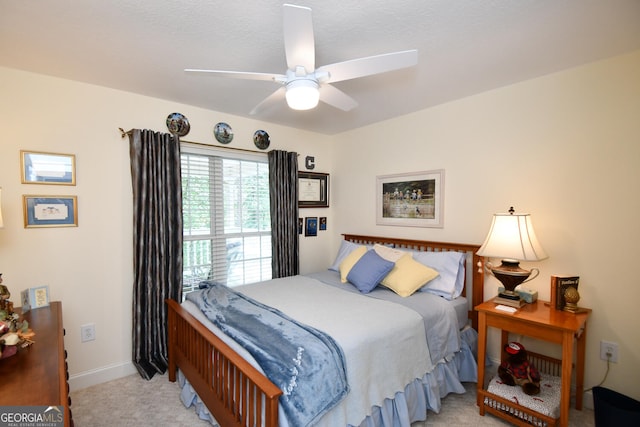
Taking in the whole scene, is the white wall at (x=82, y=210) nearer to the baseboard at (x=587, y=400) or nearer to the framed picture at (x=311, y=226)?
the framed picture at (x=311, y=226)

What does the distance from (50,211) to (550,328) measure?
12.2ft

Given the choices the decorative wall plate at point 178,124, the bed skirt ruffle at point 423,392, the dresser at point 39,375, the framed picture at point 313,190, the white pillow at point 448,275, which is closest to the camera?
the dresser at point 39,375

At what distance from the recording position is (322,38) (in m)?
1.75

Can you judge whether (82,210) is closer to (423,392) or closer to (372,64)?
(372,64)

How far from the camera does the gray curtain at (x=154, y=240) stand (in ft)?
8.54

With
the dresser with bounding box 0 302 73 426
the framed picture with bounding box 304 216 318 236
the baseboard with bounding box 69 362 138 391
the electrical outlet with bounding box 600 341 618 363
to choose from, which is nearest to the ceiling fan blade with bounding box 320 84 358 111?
the dresser with bounding box 0 302 73 426

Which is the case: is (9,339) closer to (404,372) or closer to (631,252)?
(404,372)

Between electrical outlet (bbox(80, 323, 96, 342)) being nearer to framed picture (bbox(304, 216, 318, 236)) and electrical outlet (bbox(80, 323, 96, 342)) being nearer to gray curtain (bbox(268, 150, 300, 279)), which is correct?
gray curtain (bbox(268, 150, 300, 279))

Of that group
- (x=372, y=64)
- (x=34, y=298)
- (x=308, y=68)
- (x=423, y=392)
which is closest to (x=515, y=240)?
(x=423, y=392)

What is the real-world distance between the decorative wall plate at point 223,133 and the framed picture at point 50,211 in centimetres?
136

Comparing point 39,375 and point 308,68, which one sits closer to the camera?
point 39,375

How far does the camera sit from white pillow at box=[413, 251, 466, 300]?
2.55 m

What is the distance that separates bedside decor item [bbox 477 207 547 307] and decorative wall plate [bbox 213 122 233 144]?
2.67m

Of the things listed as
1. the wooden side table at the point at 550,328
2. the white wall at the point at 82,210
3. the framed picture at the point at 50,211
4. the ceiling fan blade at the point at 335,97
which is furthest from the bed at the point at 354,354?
the ceiling fan blade at the point at 335,97
